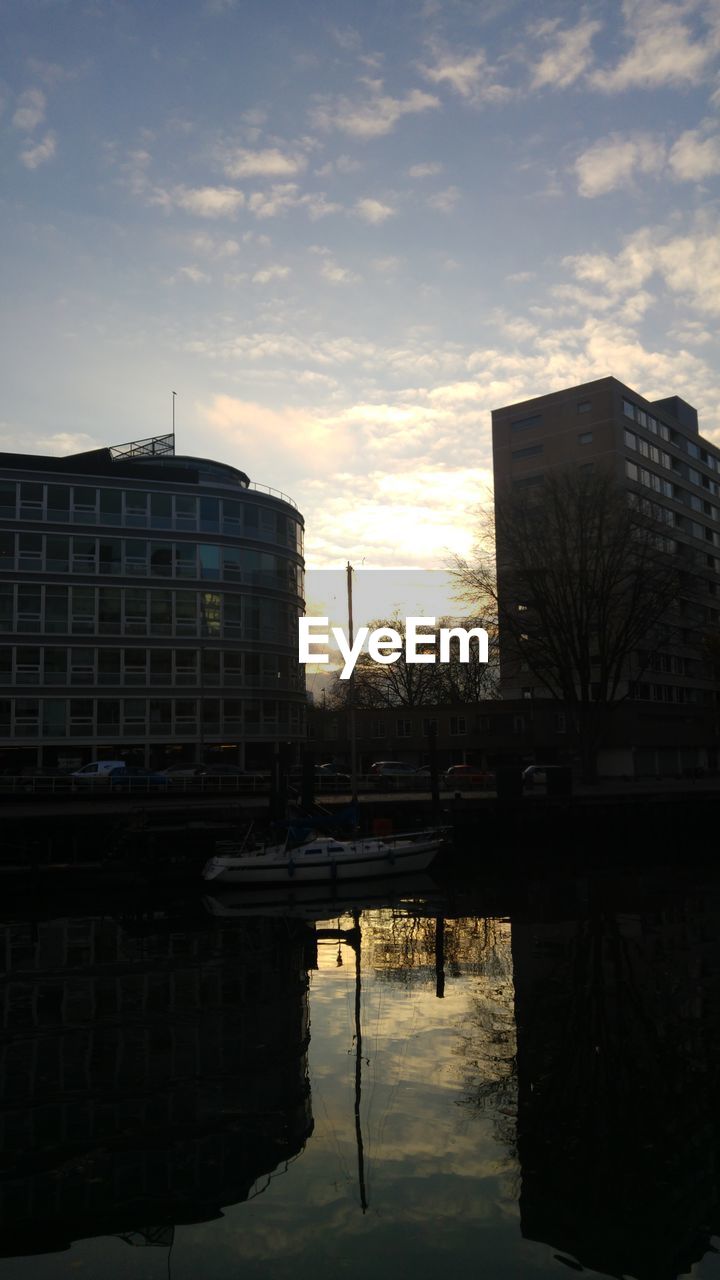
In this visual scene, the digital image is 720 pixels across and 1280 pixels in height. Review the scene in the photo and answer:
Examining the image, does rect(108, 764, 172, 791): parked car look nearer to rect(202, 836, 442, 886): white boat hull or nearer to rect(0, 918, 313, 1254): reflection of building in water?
rect(202, 836, 442, 886): white boat hull

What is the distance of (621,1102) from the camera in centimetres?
1598

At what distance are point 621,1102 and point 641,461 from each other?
300 ft

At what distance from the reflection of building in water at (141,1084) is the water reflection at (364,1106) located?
52 millimetres

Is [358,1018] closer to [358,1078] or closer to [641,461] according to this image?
[358,1078]

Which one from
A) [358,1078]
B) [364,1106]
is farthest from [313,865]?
[364,1106]

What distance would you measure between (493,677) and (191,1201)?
9538 cm

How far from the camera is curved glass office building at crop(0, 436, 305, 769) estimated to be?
67.2 metres

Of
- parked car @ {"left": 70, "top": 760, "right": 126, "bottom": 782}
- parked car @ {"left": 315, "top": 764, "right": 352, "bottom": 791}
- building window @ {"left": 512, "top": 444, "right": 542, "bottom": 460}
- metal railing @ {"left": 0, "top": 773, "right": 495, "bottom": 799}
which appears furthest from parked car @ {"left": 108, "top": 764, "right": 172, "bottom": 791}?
building window @ {"left": 512, "top": 444, "right": 542, "bottom": 460}

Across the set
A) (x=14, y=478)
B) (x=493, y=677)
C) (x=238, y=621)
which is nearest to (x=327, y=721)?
(x=493, y=677)

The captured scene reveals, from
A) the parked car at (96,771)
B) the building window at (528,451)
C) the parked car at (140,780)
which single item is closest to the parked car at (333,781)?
the parked car at (140,780)

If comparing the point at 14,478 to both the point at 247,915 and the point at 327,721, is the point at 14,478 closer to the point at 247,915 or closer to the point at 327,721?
the point at 247,915

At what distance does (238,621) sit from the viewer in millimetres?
72938

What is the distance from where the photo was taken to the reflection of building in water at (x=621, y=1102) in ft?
39.6

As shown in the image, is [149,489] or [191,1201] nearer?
[191,1201]
